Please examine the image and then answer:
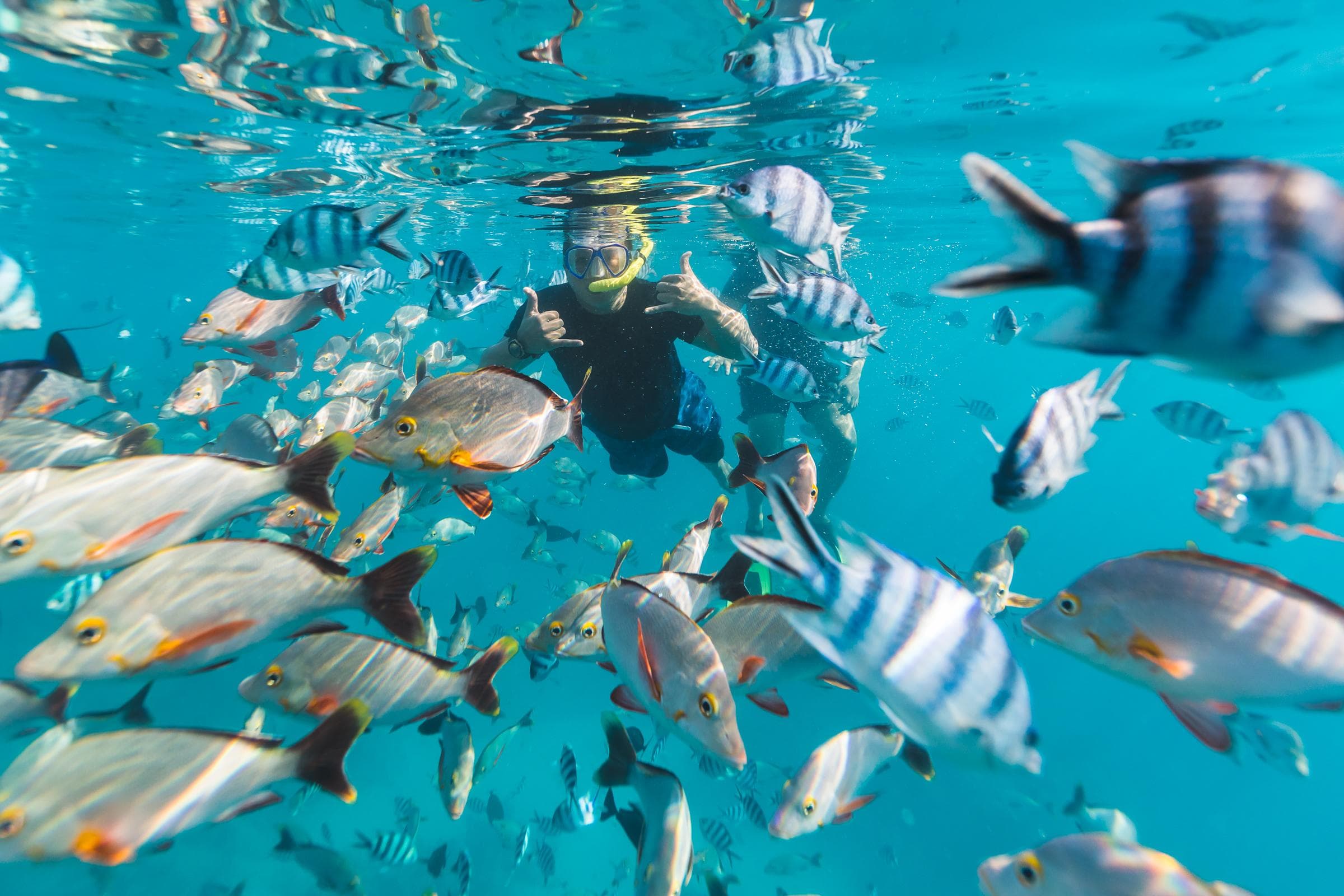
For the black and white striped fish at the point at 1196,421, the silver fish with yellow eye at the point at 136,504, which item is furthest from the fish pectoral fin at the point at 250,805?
the black and white striped fish at the point at 1196,421

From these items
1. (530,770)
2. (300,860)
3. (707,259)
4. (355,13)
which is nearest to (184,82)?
(355,13)

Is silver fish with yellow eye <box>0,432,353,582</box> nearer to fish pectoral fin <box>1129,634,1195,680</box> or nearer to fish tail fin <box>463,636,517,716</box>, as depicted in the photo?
fish tail fin <box>463,636,517,716</box>

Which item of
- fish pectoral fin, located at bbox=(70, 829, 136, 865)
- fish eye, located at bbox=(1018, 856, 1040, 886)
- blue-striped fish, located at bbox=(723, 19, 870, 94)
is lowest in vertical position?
fish eye, located at bbox=(1018, 856, 1040, 886)

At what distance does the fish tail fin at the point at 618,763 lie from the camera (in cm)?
289

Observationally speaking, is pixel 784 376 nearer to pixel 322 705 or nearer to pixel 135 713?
pixel 322 705

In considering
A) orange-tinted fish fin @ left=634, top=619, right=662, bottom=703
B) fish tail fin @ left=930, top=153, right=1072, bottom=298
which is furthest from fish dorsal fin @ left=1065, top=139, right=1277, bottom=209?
orange-tinted fish fin @ left=634, top=619, right=662, bottom=703

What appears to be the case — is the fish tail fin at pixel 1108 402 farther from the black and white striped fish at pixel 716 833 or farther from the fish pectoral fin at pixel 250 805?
the black and white striped fish at pixel 716 833

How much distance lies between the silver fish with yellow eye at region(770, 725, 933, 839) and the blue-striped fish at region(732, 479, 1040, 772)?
1.79m

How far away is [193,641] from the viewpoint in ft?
7.51

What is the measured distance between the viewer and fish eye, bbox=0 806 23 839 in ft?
7.98

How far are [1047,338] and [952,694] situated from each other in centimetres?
109

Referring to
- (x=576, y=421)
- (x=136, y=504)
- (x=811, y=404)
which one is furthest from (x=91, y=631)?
(x=811, y=404)

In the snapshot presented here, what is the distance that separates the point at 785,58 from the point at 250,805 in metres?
9.95

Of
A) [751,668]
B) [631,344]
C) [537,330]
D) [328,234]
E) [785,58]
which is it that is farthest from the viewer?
[785,58]
